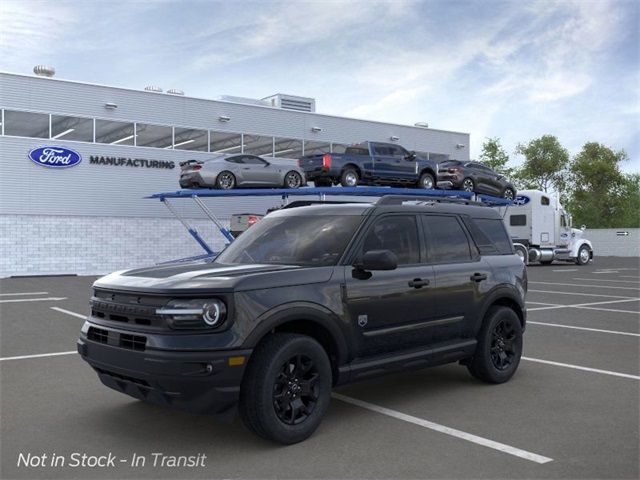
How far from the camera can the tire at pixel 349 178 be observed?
23.1m

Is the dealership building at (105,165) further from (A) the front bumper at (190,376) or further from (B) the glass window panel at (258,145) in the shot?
(A) the front bumper at (190,376)

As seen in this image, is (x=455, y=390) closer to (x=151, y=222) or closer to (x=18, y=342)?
(x=18, y=342)

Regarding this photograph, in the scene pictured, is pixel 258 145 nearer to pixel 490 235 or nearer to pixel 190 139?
pixel 190 139

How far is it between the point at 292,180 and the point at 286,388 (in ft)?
69.6

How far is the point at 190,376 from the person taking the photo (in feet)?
14.4

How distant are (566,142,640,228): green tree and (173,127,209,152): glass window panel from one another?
2114 inches

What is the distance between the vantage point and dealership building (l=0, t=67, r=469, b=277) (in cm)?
2653

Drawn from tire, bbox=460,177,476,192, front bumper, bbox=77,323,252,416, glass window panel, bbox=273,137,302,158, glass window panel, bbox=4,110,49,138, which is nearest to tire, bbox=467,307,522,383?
front bumper, bbox=77,323,252,416

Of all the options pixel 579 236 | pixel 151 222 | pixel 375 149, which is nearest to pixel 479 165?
pixel 375 149

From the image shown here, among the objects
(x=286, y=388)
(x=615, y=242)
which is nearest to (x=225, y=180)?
(x=286, y=388)

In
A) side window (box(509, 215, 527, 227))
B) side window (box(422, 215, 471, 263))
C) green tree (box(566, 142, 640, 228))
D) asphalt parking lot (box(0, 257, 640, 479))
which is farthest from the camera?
green tree (box(566, 142, 640, 228))

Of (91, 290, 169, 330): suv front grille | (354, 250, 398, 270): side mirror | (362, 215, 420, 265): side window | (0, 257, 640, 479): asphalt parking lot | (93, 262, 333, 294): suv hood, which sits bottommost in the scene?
(0, 257, 640, 479): asphalt parking lot

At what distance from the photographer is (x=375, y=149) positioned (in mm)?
24000

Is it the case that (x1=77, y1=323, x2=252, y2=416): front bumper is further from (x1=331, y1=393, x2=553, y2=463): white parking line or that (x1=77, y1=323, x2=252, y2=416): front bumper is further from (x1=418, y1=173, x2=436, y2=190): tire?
(x1=418, y1=173, x2=436, y2=190): tire
